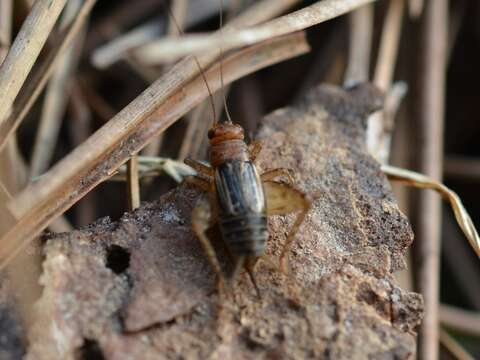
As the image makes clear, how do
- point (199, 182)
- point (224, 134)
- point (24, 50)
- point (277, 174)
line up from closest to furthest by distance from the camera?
1. point (24, 50)
2. point (199, 182)
3. point (277, 174)
4. point (224, 134)

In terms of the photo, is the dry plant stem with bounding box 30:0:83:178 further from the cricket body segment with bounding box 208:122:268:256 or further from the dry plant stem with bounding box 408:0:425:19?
the dry plant stem with bounding box 408:0:425:19

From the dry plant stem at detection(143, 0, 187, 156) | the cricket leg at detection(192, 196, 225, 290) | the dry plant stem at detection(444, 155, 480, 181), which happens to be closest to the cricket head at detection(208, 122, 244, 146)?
the cricket leg at detection(192, 196, 225, 290)

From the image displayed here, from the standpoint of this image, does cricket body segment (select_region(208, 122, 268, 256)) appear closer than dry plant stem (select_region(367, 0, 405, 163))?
Yes

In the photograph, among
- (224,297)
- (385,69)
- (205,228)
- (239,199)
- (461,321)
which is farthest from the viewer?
(385,69)

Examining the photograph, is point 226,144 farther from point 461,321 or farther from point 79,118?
point 461,321

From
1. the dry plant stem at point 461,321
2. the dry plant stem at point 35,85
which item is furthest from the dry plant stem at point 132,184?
the dry plant stem at point 461,321

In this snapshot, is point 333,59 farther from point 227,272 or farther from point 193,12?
point 227,272

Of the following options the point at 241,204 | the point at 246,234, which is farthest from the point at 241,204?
the point at 246,234
